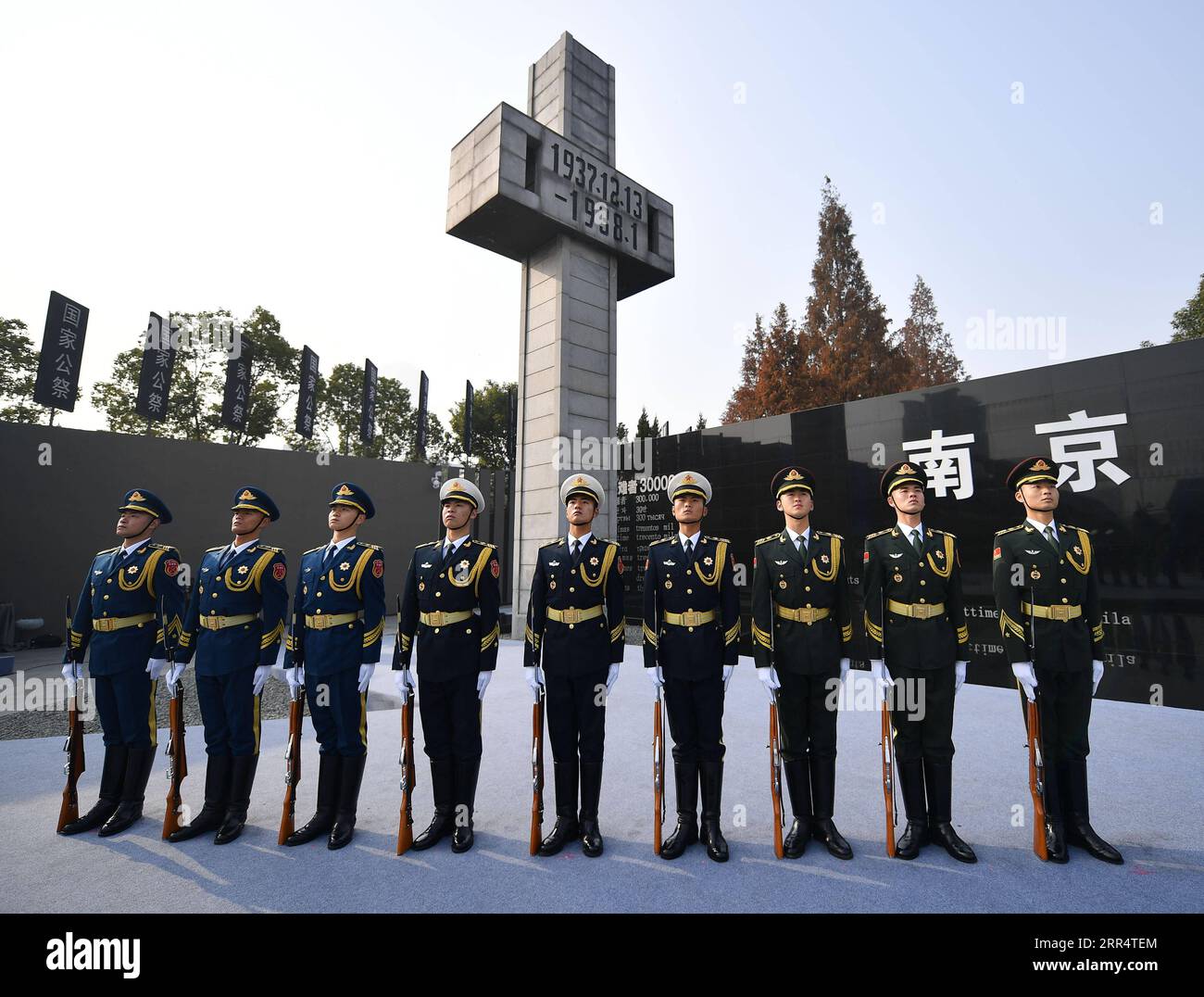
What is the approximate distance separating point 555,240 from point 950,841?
10.9 meters

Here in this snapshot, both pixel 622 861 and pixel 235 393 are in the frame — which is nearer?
pixel 622 861

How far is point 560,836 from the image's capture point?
331 centimetres

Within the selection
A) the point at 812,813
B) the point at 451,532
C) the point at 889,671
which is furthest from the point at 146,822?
the point at 889,671

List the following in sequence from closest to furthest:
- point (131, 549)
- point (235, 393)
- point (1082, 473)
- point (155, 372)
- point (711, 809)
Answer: point (711, 809)
point (131, 549)
point (1082, 473)
point (155, 372)
point (235, 393)

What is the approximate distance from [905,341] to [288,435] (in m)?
30.4

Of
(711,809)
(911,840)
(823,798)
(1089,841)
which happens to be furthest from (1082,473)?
(711,809)

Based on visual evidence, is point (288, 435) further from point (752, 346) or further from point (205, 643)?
point (205, 643)

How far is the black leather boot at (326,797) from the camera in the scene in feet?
11.3

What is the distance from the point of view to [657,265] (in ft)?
40.9

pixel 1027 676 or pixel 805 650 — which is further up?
pixel 805 650

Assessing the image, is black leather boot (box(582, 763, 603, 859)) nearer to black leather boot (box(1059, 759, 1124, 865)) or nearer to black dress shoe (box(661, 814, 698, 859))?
black dress shoe (box(661, 814, 698, 859))

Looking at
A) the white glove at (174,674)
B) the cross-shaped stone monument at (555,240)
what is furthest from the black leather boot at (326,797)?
the cross-shaped stone monument at (555,240)

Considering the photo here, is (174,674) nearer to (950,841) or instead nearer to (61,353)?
(950,841)

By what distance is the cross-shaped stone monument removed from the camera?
10713 millimetres
